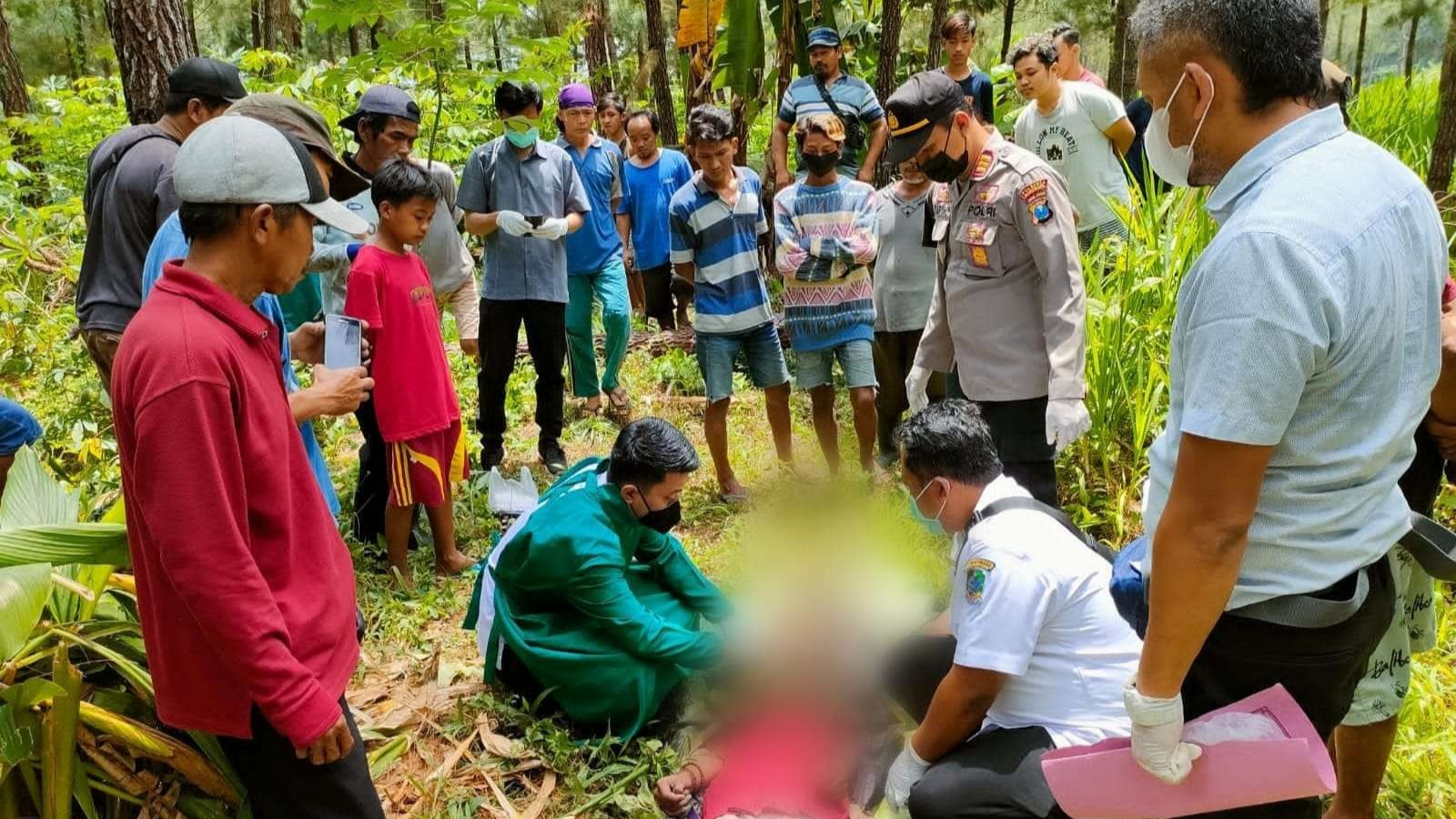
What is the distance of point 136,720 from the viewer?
2.30m

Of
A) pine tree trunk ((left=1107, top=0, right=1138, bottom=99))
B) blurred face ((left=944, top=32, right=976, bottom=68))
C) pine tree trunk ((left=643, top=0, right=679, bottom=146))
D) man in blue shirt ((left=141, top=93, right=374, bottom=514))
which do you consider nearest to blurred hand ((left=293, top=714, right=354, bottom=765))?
man in blue shirt ((left=141, top=93, right=374, bottom=514))

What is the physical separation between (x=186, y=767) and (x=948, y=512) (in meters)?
1.91

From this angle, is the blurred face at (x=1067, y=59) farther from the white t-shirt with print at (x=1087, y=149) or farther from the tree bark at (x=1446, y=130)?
the tree bark at (x=1446, y=130)

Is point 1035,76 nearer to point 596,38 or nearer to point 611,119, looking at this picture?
point 611,119

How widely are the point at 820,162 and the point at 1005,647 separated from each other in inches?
109

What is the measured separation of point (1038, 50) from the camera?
17.3 feet

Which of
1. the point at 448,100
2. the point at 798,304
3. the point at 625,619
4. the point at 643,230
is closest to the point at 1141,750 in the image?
the point at 625,619

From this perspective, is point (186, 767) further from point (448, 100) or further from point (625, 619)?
point (448, 100)

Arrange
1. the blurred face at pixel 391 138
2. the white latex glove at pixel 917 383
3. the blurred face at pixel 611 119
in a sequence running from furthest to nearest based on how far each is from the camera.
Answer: the blurred face at pixel 611 119, the blurred face at pixel 391 138, the white latex glove at pixel 917 383

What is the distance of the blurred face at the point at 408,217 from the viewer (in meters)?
3.61

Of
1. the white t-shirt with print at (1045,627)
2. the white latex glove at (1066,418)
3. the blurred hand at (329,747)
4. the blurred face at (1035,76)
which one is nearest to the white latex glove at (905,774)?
the white t-shirt with print at (1045,627)

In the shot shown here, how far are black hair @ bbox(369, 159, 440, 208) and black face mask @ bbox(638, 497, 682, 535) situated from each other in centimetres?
153

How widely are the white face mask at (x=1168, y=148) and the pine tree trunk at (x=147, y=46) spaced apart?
407 cm

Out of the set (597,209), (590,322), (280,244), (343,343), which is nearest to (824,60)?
(597,209)
